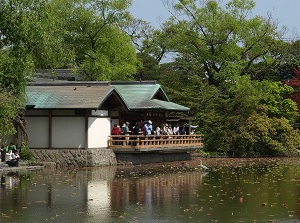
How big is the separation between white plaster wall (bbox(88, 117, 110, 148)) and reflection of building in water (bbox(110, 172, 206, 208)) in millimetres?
7538

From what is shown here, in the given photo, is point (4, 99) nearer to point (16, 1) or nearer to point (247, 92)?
point (16, 1)

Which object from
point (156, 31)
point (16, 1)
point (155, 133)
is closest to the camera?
point (16, 1)

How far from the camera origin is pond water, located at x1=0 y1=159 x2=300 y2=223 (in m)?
18.5

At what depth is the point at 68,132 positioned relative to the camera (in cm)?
3866

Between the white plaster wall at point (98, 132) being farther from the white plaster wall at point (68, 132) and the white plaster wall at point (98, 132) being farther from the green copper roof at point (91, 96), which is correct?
the green copper roof at point (91, 96)

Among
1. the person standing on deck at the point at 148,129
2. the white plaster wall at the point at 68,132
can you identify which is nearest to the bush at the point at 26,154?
the white plaster wall at the point at 68,132

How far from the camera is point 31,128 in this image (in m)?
39.1

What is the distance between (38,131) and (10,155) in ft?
15.7

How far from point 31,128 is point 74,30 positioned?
54.6 feet

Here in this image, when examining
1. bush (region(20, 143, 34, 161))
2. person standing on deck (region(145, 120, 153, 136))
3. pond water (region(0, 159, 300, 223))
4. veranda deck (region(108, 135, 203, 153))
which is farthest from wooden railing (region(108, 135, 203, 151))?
bush (region(20, 143, 34, 161))

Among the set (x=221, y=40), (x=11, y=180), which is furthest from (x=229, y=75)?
(x=11, y=180)

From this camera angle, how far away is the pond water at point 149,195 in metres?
18.5

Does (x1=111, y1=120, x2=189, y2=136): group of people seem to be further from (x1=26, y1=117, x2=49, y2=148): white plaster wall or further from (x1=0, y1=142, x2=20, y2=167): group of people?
(x1=0, y1=142, x2=20, y2=167): group of people

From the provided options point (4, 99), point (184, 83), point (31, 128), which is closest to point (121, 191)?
point (4, 99)
